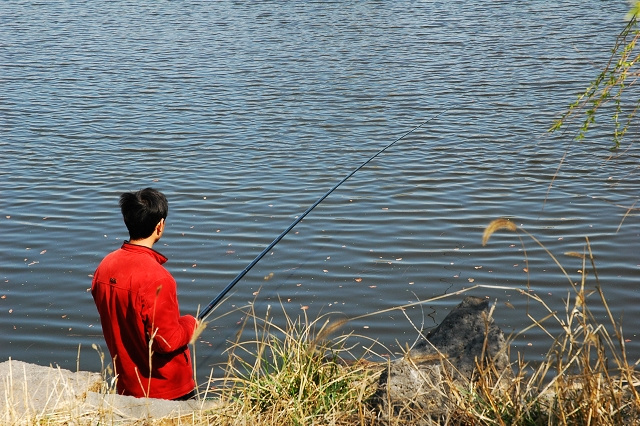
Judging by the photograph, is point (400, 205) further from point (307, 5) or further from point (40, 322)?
point (307, 5)

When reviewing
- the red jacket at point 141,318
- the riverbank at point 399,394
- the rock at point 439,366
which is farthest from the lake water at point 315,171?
the red jacket at point 141,318

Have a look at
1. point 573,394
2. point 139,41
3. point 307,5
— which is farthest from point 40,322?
point 307,5

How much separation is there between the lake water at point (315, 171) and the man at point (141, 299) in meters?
1.42

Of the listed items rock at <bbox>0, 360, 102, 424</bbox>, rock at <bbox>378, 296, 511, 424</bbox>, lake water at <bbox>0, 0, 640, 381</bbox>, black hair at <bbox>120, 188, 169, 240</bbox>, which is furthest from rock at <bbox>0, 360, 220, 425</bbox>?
lake water at <bbox>0, 0, 640, 381</bbox>

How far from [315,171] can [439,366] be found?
5.71 meters

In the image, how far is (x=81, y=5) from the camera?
23.0m

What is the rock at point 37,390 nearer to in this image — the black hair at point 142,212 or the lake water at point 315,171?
the black hair at point 142,212

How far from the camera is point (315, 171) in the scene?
9.38 meters

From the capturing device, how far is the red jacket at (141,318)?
376 cm

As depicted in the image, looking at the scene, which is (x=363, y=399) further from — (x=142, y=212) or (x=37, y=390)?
(x=37, y=390)

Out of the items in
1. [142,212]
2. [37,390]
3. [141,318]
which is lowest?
[37,390]

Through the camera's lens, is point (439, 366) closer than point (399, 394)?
No

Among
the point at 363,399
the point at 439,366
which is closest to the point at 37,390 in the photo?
the point at 363,399

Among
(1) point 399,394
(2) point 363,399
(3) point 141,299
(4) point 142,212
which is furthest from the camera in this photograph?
(2) point 363,399
